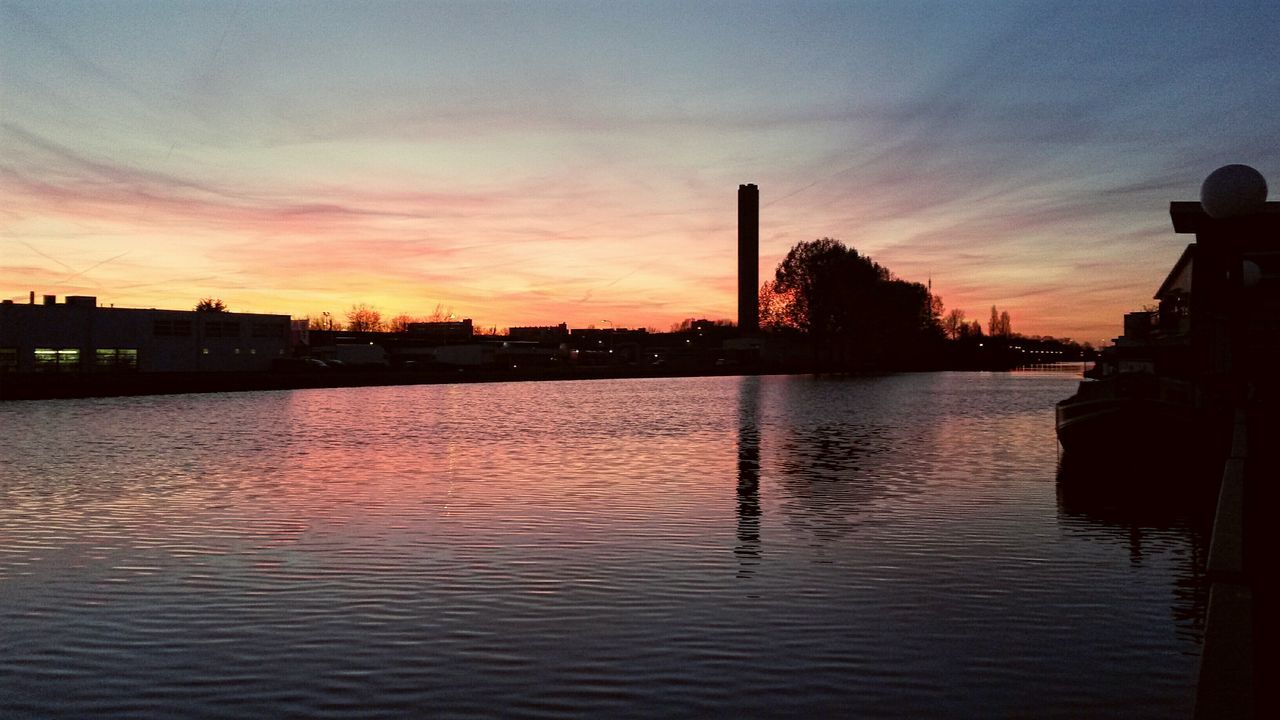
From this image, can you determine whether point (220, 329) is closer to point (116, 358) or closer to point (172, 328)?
point (172, 328)

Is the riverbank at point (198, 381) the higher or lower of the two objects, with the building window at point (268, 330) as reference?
lower

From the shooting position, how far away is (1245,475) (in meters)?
15.1

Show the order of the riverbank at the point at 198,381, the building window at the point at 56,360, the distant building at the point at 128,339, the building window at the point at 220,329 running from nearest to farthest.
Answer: the riverbank at the point at 198,381, the distant building at the point at 128,339, the building window at the point at 56,360, the building window at the point at 220,329

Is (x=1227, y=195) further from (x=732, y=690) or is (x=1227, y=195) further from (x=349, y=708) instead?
(x=349, y=708)

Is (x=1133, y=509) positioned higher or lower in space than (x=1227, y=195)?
lower

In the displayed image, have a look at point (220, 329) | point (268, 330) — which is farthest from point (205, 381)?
point (268, 330)

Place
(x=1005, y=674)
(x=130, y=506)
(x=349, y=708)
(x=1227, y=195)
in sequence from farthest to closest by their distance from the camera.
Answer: (x=130, y=506)
(x=1227, y=195)
(x=1005, y=674)
(x=349, y=708)

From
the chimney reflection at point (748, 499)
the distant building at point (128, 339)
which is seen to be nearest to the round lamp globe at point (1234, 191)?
the chimney reflection at point (748, 499)

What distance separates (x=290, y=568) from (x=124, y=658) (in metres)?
4.46

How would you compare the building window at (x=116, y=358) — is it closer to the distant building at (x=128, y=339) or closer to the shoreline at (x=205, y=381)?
the distant building at (x=128, y=339)

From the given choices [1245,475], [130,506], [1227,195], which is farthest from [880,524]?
[130,506]

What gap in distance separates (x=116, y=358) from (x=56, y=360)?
5706 millimetres

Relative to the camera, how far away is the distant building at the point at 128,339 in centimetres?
10200

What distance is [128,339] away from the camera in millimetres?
109812
